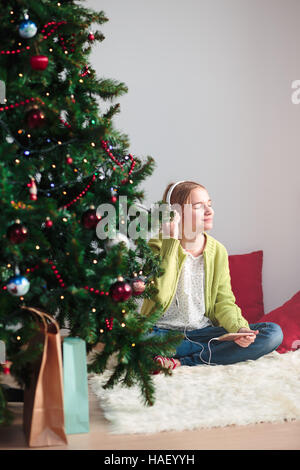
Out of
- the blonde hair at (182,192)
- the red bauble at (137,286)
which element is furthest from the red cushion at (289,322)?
the red bauble at (137,286)

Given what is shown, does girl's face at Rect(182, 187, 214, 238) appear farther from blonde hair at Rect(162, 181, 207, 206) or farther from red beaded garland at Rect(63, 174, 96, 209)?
red beaded garland at Rect(63, 174, 96, 209)

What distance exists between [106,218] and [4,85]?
1.47 ft

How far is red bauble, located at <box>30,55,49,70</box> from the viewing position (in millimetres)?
1358

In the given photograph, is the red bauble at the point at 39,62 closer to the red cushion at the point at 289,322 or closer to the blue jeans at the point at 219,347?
the blue jeans at the point at 219,347

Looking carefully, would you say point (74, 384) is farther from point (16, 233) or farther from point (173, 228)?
point (173, 228)

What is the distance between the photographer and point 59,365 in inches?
54.2

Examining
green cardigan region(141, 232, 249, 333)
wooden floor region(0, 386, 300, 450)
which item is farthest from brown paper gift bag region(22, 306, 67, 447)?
green cardigan region(141, 232, 249, 333)

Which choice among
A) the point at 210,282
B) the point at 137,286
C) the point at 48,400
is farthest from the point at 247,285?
the point at 48,400

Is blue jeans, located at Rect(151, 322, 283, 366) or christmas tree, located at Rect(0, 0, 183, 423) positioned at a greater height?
christmas tree, located at Rect(0, 0, 183, 423)

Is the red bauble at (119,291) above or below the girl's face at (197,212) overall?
below

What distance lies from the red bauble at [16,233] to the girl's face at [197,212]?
3.37ft

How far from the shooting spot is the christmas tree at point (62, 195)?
1.38 metres

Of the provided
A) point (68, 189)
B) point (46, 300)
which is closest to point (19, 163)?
Answer: point (68, 189)
